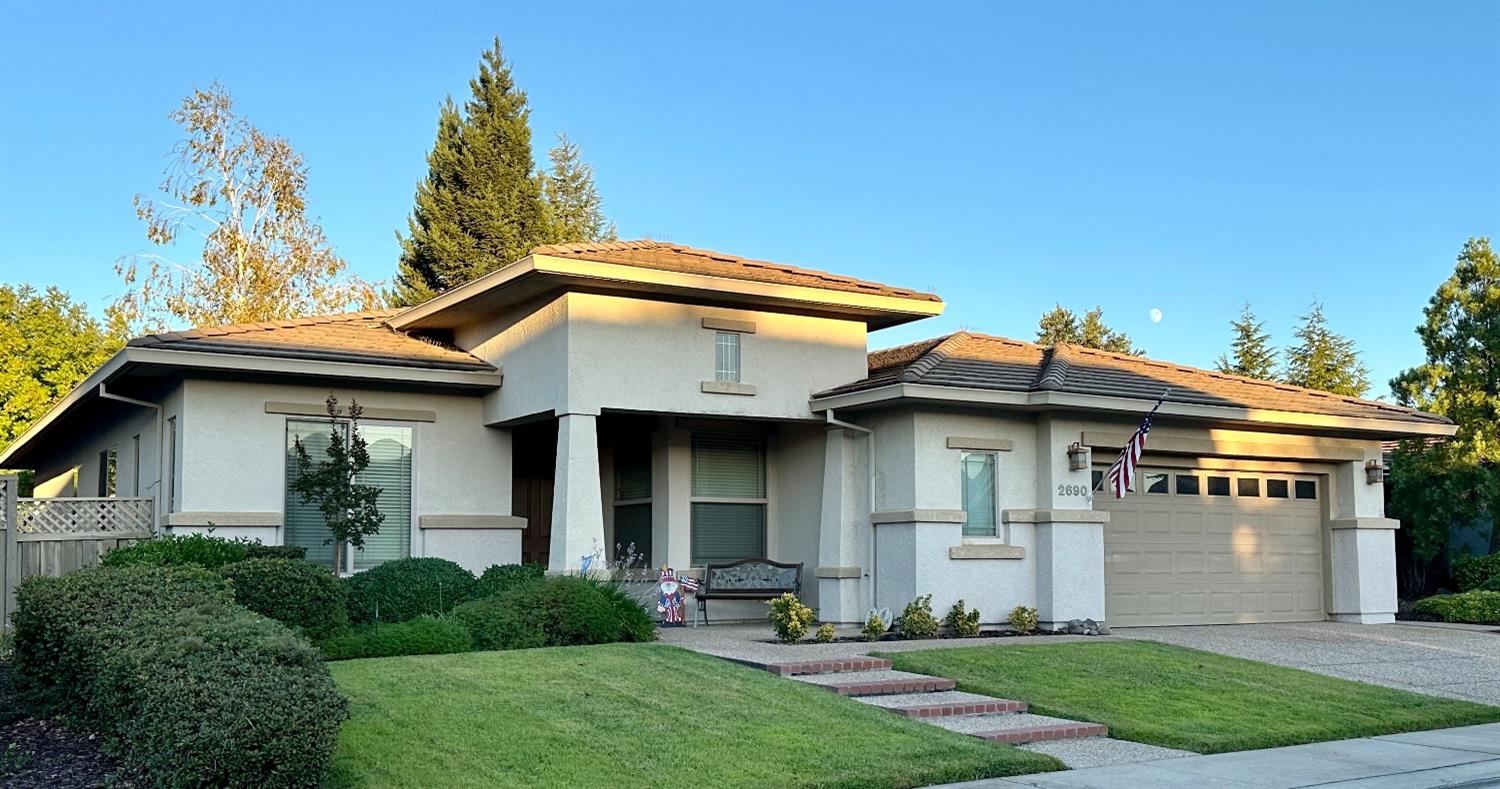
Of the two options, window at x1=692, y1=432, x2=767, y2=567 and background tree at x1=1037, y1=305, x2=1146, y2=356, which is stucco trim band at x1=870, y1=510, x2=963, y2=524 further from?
background tree at x1=1037, y1=305, x2=1146, y2=356

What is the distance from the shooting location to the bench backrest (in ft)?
63.1

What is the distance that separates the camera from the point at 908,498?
58.0 ft

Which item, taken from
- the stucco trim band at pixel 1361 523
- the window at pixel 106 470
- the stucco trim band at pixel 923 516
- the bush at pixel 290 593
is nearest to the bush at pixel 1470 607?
the stucco trim band at pixel 1361 523

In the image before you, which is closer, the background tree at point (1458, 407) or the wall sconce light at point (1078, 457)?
the wall sconce light at point (1078, 457)

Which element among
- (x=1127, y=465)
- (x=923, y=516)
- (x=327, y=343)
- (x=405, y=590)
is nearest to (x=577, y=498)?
(x=405, y=590)

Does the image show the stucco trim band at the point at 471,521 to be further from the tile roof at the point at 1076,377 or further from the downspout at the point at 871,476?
the tile roof at the point at 1076,377

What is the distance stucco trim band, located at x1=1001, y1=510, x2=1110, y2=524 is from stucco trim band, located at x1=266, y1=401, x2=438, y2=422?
307 inches

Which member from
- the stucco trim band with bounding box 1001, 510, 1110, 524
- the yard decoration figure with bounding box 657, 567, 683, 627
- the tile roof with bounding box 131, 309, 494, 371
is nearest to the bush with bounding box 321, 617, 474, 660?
the yard decoration figure with bounding box 657, 567, 683, 627

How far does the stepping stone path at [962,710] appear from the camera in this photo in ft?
35.9

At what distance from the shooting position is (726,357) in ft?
61.2

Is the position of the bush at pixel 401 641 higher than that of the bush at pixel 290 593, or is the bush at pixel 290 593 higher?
the bush at pixel 290 593

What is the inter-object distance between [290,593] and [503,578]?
390 cm

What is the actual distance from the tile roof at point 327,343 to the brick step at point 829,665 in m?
7.38

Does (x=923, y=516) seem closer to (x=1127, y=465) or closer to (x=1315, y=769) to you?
(x=1127, y=465)
